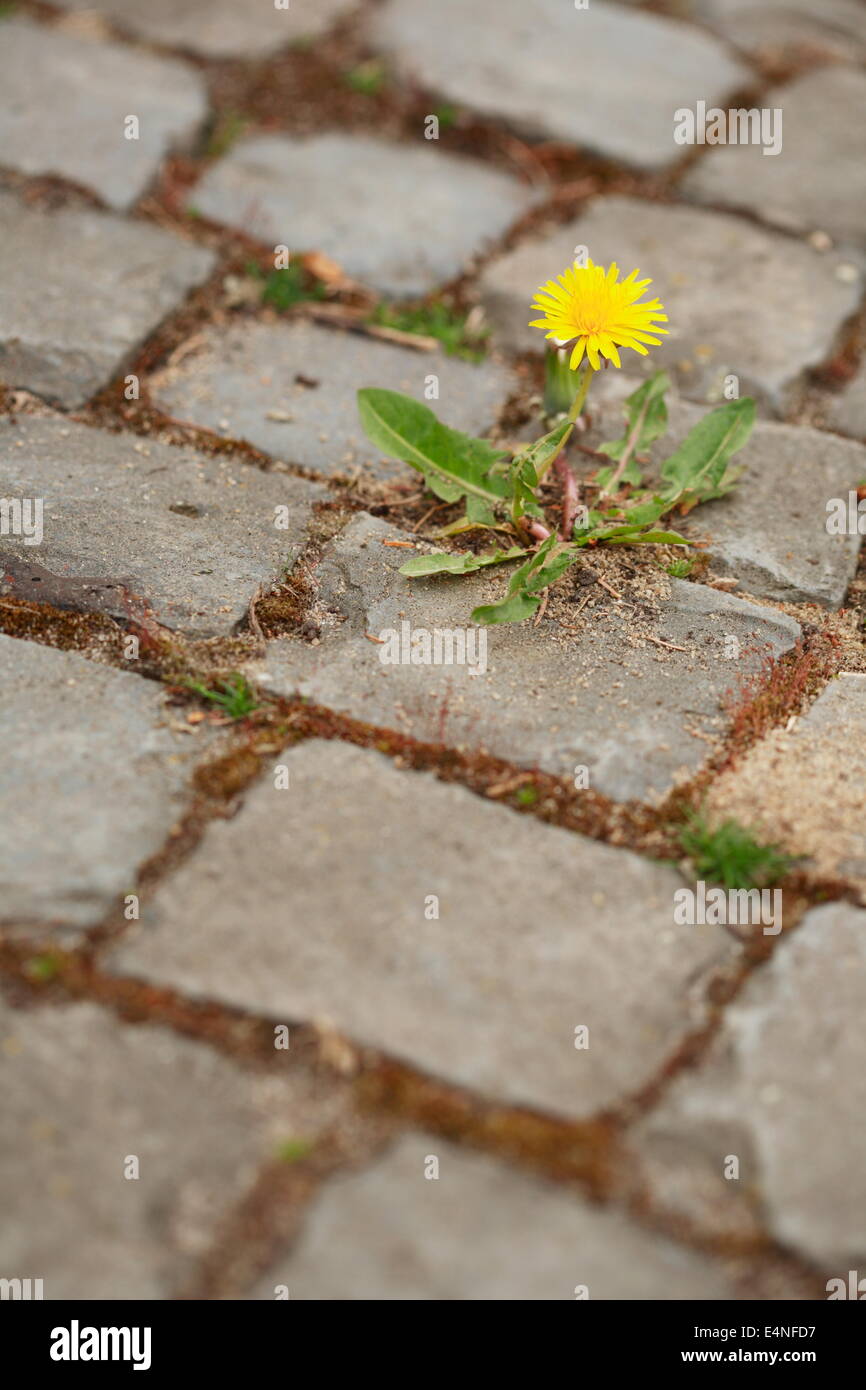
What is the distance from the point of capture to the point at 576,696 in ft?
7.11

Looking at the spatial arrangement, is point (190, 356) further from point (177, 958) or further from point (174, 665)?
point (177, 958)

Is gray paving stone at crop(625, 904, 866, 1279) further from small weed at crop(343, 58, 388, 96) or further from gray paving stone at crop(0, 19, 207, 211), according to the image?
small weed at crop(343, 58, 388, 96)

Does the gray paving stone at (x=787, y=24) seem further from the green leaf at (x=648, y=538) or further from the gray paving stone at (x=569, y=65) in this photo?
the green leaf at (x=648, y=538)

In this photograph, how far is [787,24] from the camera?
4219 mm

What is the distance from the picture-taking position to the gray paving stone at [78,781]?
5.94 feet

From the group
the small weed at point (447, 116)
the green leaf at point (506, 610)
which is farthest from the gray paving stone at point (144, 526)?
the small weed at point (447, 116)

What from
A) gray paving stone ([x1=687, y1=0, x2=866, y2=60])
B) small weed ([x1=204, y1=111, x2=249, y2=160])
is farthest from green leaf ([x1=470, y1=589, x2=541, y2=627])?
gray paving stone ([x1=687, y1=0, x2=866, y2=60])

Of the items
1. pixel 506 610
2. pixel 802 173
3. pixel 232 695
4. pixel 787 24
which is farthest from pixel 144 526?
pixel 787 24

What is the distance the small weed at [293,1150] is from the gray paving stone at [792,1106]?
41 cm

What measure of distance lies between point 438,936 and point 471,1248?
427 millimetres

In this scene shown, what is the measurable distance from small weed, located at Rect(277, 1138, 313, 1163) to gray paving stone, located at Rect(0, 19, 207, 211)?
2.41 meters

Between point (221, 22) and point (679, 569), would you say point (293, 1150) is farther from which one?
point (221, 22)
